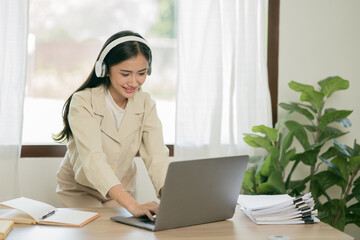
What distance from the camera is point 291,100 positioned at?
150 inches

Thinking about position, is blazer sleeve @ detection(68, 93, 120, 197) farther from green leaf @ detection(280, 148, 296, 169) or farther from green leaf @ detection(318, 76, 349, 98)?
green leaf @ detection(318, 76, 349, 98)

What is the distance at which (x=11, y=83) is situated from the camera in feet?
10.7

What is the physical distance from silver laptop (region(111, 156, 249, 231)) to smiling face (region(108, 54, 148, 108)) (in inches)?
26.2

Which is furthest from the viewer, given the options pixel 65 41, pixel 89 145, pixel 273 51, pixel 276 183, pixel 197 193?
pixel 273 51

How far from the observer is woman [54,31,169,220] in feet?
7.45

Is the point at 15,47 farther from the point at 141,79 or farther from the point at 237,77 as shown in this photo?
the point at 237,77

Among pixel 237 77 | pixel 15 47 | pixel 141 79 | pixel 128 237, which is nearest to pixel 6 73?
pixel 15 47

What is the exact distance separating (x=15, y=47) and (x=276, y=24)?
6.00 ft

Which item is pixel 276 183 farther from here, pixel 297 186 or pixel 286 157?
pixel 297 186

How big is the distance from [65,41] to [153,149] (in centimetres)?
147

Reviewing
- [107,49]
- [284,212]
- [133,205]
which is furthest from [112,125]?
[284,212]

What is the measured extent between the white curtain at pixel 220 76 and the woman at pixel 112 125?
3.10ft

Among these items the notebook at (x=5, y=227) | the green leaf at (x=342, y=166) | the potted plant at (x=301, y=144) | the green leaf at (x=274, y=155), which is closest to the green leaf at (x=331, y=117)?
the potted plant at (x=301, y=144)

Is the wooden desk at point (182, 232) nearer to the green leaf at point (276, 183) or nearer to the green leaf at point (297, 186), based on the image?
the green leaf at point (276, 183)
